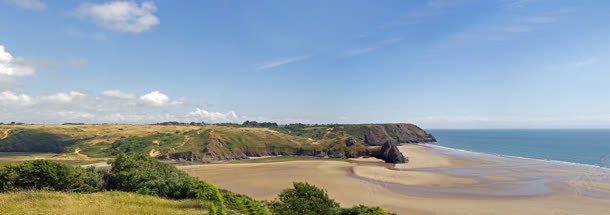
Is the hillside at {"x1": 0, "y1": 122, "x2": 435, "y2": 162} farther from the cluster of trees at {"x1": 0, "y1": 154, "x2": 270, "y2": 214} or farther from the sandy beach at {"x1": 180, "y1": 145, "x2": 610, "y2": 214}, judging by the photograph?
the cluster of trees at {"x1": 0, "y1": 154, "x2": 270, "y2": 214}

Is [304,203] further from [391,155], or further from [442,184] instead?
[391,155]

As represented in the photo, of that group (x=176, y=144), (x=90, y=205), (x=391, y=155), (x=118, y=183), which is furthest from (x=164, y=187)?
(x=176, y=144)

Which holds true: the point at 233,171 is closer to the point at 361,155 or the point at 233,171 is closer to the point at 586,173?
the point at 361,155

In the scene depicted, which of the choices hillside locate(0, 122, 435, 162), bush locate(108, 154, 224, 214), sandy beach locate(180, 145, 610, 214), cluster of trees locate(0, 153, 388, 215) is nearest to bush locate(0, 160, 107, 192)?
cluster of trees locate(0, 153, 388, 215)

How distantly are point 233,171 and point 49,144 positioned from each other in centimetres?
8541

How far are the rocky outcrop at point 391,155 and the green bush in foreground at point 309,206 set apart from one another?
76.9 metres

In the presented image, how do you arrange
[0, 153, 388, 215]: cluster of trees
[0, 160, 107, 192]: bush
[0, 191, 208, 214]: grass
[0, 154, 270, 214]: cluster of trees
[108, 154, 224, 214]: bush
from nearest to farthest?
[0, 191, 208, 214]: grass
[108, 154, 224, 214]: bush
[0, 154, 270, 214]: cluster of trees
[0, 153, 388, 215]: cluster of trees
[0, 160, 107, 192]: bush

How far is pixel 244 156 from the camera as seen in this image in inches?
4550

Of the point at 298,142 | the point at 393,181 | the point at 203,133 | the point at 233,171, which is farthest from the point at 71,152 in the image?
the point at 393,181

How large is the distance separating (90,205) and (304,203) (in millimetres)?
13968

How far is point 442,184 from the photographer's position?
6450cm

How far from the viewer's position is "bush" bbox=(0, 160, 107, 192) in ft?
91.7

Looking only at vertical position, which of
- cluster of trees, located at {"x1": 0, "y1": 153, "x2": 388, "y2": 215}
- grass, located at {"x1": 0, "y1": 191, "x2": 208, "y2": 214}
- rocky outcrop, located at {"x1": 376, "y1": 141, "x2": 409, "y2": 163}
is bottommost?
rocky outcrop, located at {"x1": 376, "y1": 141, "x2": 409, "y2": 163}

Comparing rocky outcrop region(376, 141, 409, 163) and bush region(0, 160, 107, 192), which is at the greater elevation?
bush region(0, 160, 107, 192)
